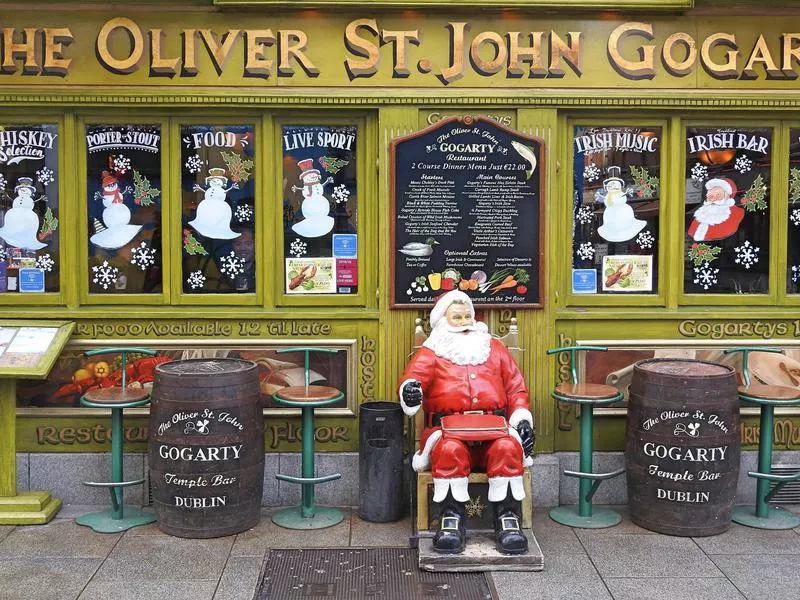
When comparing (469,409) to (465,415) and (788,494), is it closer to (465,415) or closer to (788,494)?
(465,415)

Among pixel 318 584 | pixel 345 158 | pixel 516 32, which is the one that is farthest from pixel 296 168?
pixel 318 584

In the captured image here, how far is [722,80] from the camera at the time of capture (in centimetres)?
660

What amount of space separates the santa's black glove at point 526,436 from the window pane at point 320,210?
1.82 m

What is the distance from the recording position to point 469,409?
19.6 ft

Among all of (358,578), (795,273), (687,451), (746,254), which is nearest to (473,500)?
(358,578)

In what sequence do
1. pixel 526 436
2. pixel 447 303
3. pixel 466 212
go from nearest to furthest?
pixel 526 436, pixel 447 303, pixel 466 212

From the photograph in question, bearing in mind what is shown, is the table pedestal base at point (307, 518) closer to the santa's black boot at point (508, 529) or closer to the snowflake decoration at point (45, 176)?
the santa's black boot at point (508, 529)

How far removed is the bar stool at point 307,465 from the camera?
6.13 meters

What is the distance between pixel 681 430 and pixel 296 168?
3441 mm

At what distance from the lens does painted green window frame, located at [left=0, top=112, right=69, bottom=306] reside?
666 centimetres

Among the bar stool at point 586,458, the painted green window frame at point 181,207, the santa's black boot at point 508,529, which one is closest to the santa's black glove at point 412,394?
the santa's black boot at point 508,529

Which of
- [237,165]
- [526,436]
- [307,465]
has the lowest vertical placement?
[307,465]

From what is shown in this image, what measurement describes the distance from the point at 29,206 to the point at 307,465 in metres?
2.97

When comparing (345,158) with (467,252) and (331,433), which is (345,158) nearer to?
Answer: (467,252)
